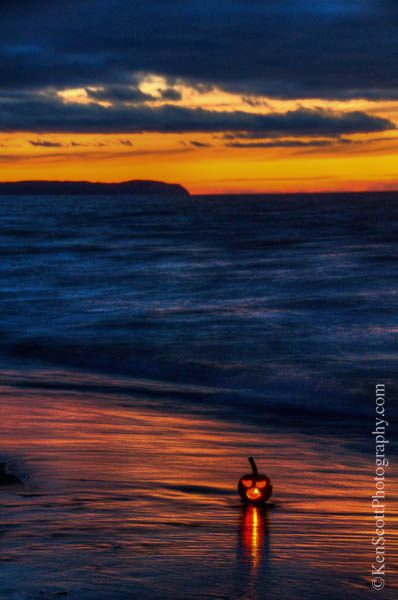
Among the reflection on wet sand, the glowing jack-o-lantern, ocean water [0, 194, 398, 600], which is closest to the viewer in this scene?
the reflection on wet sand

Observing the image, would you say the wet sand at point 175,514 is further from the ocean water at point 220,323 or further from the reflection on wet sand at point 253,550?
the ocean water at point 220,323

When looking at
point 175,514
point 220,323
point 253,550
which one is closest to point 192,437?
point 175,514

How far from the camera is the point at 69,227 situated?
74.9 meters

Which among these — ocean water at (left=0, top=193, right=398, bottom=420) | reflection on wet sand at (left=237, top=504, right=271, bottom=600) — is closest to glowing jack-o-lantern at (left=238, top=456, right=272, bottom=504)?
reflection on wet sand at (left=237, top=504, right=271, bottom=600)

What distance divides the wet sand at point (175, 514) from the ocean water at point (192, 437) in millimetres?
16

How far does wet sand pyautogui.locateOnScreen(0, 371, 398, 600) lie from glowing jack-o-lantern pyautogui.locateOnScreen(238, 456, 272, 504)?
0.10m

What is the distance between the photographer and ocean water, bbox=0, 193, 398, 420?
12625 millimetres

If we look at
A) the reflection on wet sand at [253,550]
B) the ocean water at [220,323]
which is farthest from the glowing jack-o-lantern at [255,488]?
the ocean water at [220,323]

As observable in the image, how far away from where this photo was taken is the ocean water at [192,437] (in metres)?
4.29

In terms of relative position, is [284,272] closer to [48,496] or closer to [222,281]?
[222,281]

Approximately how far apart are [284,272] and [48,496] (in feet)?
89.0

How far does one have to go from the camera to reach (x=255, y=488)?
18.0ft

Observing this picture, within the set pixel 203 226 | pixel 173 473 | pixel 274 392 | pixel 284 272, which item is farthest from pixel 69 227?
pixel 173 473

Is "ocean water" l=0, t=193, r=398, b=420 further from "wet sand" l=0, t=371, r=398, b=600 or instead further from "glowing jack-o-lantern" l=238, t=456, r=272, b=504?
"glowing jack-o-lantern" l=238, t=456, r=272, b=504
